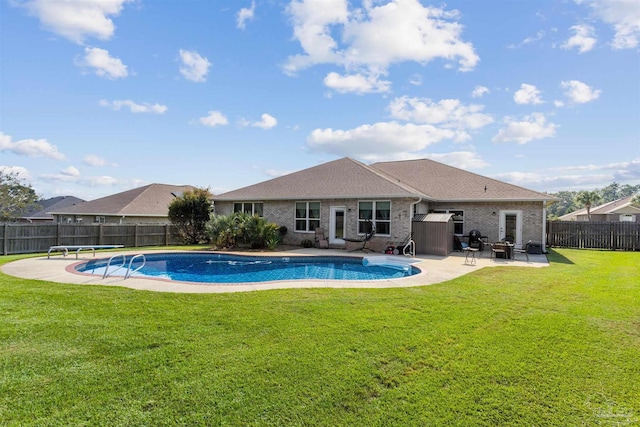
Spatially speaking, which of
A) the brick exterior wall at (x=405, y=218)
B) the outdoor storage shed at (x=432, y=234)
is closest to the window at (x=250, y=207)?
the brick exterior wall at (x=405, y=218)

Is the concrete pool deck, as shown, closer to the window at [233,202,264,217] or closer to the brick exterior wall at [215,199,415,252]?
the brick exterior wall at [215,199,415,252]

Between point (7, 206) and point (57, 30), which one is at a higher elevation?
point (57, 30)

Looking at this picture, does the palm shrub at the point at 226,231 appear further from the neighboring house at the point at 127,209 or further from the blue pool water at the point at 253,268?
the neighboring house at the point at 127,209

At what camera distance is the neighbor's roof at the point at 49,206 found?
3881cm

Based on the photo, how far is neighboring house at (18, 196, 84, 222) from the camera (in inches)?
1518

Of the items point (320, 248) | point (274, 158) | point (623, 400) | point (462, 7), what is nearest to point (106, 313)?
point (623, 400)

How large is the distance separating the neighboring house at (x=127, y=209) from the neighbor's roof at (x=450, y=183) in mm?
18089

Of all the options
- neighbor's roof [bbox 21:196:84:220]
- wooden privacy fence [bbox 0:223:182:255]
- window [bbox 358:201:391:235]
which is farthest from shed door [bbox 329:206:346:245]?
neighbor's roof [bbox 21:196:84:220]

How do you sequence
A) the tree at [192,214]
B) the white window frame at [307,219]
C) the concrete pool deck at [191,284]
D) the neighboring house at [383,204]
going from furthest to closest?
the tree at [192,214]
the white window frame at [307,219]
the neighboring house at [383,204]
the concrete pool deck at [191,284]

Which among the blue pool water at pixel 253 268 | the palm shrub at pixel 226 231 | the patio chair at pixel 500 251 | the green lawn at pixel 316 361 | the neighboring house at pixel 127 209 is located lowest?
the blue pool water at pixel 253 268

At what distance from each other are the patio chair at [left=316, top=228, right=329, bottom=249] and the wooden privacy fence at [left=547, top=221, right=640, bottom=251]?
14.4 meters

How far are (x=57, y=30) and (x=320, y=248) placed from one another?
14254mm

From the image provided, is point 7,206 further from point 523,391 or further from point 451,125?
point 523,391

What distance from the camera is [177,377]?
3.65 meters
